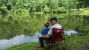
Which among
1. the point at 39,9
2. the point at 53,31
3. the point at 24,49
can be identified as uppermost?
the point at 53,31

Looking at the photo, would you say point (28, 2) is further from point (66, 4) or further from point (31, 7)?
point (66, 4)

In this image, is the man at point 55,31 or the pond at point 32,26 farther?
the pond at point 32,26

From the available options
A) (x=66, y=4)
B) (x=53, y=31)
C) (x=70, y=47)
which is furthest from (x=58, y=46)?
(x=66, y=4)

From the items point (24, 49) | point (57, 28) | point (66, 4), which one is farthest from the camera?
point (66, 4)

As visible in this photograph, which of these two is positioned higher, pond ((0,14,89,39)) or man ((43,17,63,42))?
man ((43,17,63,42))

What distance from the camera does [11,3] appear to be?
11062cm

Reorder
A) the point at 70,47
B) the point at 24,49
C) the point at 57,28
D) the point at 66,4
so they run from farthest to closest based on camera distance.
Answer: the point at 66,4 → the point at 24,49 → the point at 70,47 → the point at 57,28

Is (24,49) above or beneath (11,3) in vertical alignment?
above

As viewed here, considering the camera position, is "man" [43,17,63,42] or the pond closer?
"man" [43,17,63,42]

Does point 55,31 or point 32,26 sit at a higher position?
point 55,31

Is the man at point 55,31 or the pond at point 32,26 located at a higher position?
the man at point 55,31

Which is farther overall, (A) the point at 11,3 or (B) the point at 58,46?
(A) the point at 11,3

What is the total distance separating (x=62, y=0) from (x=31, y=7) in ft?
43.0

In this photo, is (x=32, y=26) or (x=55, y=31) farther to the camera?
(x=32, y=26)
